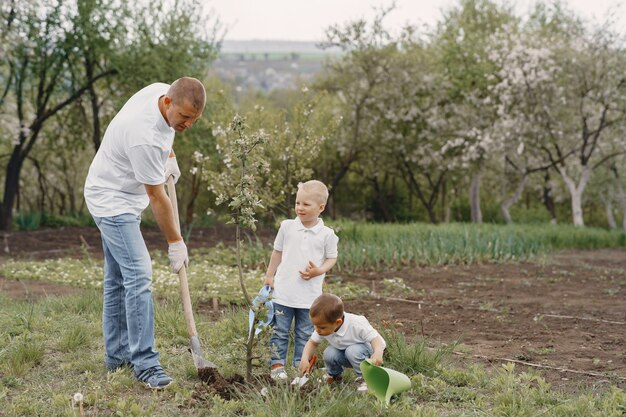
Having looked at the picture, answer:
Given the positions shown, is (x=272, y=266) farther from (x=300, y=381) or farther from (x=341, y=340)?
(x=300, y=381)

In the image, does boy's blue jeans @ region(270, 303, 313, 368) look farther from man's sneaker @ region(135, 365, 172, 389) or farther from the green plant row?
the green plant row

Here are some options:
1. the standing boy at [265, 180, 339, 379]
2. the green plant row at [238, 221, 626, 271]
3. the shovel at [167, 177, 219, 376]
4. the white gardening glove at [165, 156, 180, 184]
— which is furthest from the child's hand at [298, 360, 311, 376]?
the green plant row at [238, 221, 626, 271]

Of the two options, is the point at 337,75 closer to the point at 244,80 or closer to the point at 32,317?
the point at 32,317

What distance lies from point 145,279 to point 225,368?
70 centimetres

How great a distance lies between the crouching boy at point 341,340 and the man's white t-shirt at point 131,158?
3.69 feet

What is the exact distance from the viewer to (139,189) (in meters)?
4.16

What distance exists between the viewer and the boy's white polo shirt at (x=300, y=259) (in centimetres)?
434

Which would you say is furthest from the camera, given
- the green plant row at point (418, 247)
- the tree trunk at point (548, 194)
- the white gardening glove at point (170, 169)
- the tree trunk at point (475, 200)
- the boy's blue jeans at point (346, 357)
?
the tree trunk at point (548, 194)

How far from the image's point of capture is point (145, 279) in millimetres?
4105

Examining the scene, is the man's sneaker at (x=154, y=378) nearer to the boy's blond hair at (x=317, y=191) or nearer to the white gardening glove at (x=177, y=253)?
the white gardening glove at (x=177, y=253)

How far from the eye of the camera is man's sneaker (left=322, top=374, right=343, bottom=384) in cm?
412

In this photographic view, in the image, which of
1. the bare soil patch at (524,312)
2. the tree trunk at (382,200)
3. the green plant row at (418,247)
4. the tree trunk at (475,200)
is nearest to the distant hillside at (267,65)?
the tree trunk at (382,200)

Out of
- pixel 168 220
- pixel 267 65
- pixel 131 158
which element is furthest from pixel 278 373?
pixel 267 65

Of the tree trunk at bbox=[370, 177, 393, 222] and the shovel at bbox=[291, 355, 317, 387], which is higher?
the shovel at bbox=[291, 355, 317, 387]
